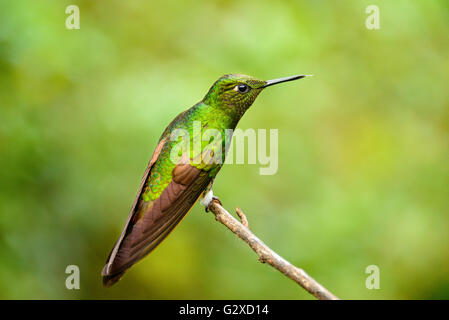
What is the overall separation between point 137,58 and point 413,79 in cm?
281

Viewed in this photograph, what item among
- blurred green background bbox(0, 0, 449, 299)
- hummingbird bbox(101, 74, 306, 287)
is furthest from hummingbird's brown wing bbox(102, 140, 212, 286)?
blurred green background bbox(0, 0, 449, 299)

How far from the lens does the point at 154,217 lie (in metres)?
2.68

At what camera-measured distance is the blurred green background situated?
4160 millimetres

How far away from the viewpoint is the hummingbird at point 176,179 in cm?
251

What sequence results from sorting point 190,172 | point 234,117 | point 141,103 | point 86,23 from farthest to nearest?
point 86,23 → point 141,103 → point 234,117 → point 190,172

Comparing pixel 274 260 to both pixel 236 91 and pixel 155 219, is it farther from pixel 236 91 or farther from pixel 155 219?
pixel 236 91

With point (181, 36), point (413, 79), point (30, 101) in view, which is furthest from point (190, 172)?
point (413, 79)

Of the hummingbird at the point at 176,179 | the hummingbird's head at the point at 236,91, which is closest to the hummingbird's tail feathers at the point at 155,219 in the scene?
the hummingbird at the point at 176,179

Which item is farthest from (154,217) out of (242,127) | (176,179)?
(242,127)

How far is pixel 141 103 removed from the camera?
163 inches

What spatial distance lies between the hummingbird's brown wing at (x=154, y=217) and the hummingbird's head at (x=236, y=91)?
44 cm

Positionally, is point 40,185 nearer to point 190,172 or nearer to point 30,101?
point 30,101

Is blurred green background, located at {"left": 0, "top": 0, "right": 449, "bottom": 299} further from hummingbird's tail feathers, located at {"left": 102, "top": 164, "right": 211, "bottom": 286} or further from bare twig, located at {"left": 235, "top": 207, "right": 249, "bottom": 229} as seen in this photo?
bare twig, located at {"left": 235, "top": 207, "right": 249, "bottom": 229}

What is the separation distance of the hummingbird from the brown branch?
0.78ft
